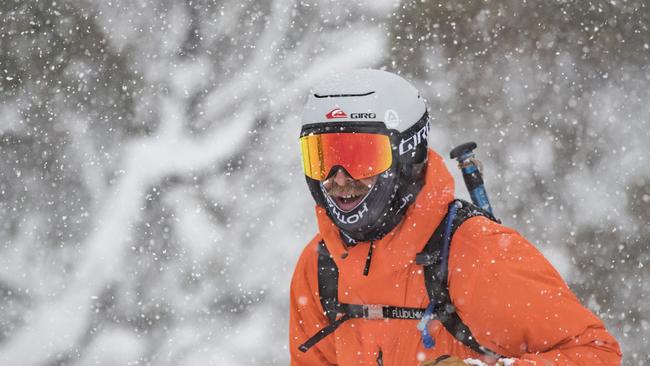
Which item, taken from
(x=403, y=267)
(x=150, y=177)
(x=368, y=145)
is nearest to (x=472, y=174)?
(x=368, y=145)

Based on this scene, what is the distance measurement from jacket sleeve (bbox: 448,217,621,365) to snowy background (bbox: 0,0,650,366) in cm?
1049

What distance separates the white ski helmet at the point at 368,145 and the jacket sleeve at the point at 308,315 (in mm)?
196

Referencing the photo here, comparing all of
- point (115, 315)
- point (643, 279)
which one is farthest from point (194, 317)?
point (643, 279)

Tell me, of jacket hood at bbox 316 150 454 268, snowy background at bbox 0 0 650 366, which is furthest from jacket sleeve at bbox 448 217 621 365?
snowy background at bbox 0 0 650 366

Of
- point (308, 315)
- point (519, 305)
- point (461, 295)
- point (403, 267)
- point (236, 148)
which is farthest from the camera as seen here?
point (236, 148)

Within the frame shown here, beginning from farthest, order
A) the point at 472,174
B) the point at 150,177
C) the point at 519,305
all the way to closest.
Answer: the point at 150,177, the point at 472,174, the point at 519,305

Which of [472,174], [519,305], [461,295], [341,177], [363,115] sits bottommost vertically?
[519,305]

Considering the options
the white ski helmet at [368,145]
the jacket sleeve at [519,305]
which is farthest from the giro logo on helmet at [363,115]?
the jacket sleeve at [519,305]

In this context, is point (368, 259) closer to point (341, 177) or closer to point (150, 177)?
point (341, 177)

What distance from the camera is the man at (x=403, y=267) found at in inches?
78.4

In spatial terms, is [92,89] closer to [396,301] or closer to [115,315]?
[115,315]

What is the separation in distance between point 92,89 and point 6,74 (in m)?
1.33

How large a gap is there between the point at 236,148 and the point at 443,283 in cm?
1192

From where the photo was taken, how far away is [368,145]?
2.40 m
